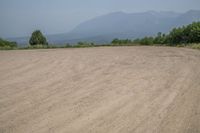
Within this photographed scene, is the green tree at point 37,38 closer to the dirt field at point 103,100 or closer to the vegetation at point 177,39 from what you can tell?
the vegetation at point 177,39

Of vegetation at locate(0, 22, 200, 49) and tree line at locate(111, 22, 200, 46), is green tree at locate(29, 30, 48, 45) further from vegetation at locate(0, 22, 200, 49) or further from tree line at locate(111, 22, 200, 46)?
tree line at locate(111, 22, 200, 46)

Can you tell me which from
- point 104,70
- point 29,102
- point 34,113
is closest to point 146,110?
point 34,113

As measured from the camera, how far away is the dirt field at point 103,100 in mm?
5227

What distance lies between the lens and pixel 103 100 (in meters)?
6.90

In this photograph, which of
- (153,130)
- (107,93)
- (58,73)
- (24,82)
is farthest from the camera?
(58,73)

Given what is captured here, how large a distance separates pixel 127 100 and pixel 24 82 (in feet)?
15.0

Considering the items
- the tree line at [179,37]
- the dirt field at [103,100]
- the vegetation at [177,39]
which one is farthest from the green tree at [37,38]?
the dirt field at [103,100]

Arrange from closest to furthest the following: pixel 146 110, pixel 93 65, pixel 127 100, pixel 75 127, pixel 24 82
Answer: pixel 75 127 → pixel 146 110 → pixel 127 100 → pixel 24 82 → pixel 93 65

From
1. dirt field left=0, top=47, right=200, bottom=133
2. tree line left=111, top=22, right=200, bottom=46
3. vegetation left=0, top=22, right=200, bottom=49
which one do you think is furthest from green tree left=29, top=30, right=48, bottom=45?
dirt field left=0, top=47, right=200, bottom=133

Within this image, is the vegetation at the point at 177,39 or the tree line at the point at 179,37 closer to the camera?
the vegetation at the point at 177,39

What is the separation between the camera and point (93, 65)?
12570 millimetres

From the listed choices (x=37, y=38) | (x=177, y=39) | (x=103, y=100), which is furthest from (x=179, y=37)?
(x=37, y=38)

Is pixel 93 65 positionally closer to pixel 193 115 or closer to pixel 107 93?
pixel 107 93

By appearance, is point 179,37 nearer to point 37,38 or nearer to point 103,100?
point 103,100
